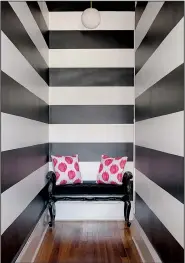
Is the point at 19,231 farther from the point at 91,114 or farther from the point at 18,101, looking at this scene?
the point at 91,114

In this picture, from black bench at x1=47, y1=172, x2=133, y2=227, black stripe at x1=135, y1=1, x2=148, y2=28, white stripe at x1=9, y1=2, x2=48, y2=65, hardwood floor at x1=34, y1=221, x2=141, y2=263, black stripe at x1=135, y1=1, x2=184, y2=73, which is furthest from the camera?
black bench at x1=47, y1=172, x2=133, y2=227

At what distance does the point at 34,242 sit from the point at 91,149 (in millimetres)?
1595

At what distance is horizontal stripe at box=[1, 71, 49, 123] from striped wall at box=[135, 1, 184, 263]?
1.18m

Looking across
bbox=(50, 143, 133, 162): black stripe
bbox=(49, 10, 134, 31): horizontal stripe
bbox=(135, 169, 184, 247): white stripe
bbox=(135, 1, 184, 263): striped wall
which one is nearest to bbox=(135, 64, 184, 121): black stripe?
bbox=(135, 1, 184, 263): striped wall

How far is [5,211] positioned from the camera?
1930 mm

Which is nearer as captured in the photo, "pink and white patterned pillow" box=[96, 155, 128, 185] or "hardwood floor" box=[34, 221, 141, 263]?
"hardwood floor" box=[34, 221, 141, 263]

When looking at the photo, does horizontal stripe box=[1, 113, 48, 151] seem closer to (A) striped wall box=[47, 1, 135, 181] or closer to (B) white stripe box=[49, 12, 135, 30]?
(A) striped wall box=[47, 1, 135, 181]

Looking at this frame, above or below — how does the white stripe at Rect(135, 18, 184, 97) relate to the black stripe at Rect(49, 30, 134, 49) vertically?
below

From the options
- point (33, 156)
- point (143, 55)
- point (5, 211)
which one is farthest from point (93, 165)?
point (5, 211)

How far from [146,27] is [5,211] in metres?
2.42

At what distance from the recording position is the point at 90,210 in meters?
3.98

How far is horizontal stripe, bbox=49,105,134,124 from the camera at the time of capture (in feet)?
13.3

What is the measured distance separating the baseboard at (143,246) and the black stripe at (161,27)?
1.81 metres

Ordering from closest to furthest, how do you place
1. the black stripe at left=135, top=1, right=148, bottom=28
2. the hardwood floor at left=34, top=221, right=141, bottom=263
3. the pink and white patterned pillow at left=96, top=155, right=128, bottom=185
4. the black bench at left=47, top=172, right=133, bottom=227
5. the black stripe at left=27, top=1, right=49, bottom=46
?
→ the hardwood floor at left=34, top=221, right=141, bottom=263
the black stripe at left=27, top=1, right=49, bottom=46
the black stripe at left=135, top=1, right=148, bottom=28
the black bench at left=47, top=172, right=133, bottom=227
the pink and white patterned pillow at left=96, top=155, right=128, bottom=185
